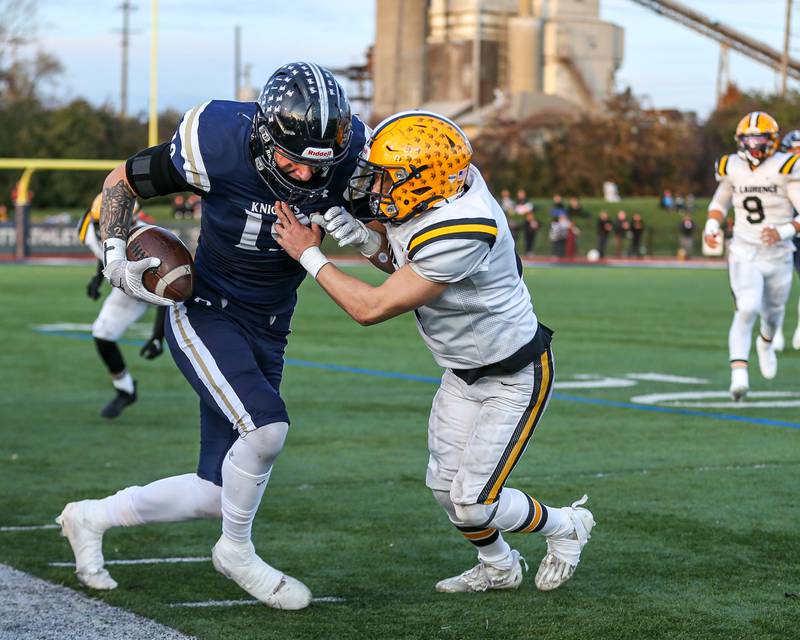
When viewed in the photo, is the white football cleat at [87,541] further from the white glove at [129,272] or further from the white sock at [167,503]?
the white glove at [129,272]

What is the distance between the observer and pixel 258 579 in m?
4.41

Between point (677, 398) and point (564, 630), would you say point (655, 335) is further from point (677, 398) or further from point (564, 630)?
point (564, 630)

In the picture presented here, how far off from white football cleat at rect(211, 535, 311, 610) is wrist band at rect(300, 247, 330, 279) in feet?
2.94

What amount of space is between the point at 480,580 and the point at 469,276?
107 centimetres

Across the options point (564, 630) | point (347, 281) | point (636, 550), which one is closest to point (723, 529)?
point (636, 550)

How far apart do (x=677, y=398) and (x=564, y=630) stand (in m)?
5.70

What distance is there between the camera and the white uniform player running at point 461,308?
4.20 metres

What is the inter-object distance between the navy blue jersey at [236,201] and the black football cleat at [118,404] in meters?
4.14

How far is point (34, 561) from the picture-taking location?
16.4ft

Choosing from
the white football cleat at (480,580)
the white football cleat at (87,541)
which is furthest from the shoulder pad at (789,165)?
the white football cleat at (87,541)

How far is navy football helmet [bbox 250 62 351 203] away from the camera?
4.23m

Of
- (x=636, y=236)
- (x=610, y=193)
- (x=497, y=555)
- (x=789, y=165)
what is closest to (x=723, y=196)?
(x=789, y=165)

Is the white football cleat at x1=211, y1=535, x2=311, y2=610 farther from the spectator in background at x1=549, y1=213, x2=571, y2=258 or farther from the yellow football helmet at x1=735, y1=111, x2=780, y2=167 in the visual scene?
the spectator in background at x1=549, y1=213, x2=571, y2=258

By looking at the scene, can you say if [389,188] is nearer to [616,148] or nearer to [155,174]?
[155,174]
